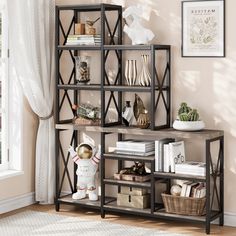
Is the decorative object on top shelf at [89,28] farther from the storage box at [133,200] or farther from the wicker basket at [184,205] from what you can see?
the wicker basket at [184,205]

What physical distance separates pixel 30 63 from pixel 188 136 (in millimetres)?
1622

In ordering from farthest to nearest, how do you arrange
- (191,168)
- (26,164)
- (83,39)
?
(26,164)
(83,39)
(191,168)

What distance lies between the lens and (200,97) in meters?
5.19

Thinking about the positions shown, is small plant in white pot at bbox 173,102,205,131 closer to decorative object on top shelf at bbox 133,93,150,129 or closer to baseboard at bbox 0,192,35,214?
decorative object on top shelf at bbox 133,93,150,129

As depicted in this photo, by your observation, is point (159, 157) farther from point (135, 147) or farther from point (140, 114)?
point (140, 114)

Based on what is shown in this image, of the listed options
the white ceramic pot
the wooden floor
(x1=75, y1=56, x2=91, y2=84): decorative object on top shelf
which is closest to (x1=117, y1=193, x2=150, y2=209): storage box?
the wooden floor

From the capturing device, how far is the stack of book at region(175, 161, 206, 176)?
4883 millimetres

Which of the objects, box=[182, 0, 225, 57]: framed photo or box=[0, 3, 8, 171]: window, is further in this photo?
box=[0, 3, 8, 171]: window

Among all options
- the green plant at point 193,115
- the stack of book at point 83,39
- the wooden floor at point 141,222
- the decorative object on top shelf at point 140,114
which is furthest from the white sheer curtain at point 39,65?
the green plant at point 193,115

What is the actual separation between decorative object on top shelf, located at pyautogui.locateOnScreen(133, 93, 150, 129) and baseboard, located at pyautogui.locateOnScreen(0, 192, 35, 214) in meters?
1.36

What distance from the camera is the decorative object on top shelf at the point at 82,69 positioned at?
18.1 feet

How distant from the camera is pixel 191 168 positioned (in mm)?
4930

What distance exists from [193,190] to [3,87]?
2.01m

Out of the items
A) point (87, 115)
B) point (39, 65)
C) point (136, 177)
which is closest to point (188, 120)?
point (136, 177)
